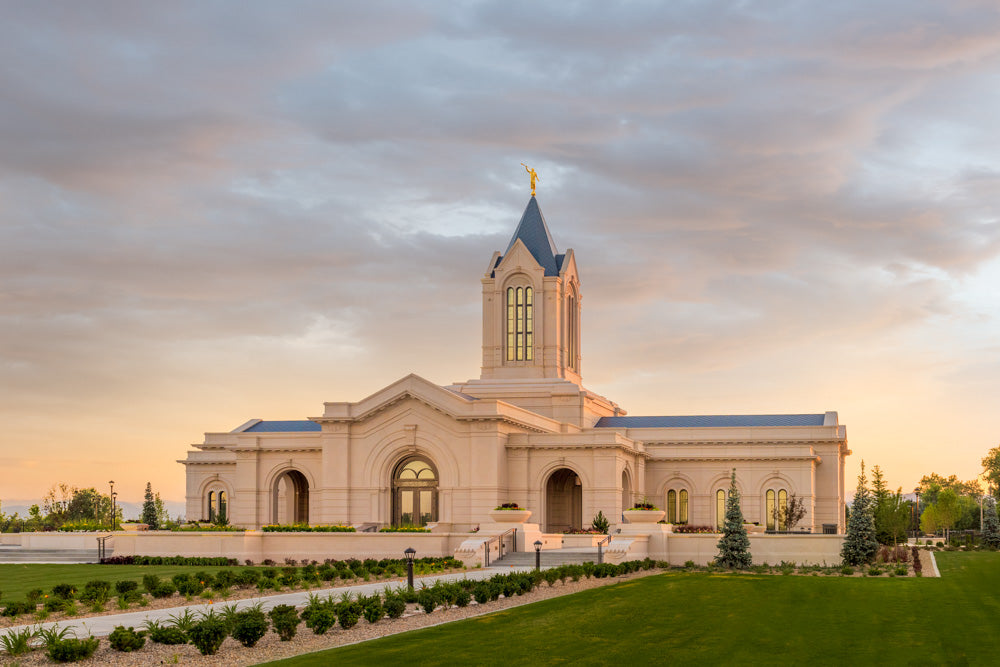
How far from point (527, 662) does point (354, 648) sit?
3.22m

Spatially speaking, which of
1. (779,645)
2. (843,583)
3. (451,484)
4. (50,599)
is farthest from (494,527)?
(779,645)

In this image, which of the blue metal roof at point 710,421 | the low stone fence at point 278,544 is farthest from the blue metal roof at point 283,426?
the low stone fence at point 278,544

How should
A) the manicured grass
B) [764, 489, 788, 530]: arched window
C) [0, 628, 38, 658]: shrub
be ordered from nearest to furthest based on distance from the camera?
[0, 628, 38, 658]: shrub < the manicured grass < [764, 489, 788, 530]: arched window

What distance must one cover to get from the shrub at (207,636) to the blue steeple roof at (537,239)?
50212 millimetres

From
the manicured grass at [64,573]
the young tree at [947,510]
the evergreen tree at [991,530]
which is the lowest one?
the young tree at [947,510]

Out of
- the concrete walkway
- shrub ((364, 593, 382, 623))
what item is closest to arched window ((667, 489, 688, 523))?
the concrete walkway

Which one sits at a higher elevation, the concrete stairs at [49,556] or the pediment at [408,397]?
the pediment at [408,397]

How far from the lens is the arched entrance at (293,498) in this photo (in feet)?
217

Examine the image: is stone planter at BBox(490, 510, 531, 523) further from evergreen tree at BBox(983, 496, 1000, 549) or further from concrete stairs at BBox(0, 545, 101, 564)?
evergreen tree at BBox(983, 496, 1000, 549)

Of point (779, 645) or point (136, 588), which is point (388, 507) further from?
point (779, 645)

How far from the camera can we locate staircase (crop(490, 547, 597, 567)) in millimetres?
40906

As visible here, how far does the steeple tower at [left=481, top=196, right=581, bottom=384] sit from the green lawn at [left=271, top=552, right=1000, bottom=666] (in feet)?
116

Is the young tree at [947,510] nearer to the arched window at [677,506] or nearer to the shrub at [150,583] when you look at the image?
the arched window at [677,506]

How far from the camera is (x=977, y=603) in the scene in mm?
27750
